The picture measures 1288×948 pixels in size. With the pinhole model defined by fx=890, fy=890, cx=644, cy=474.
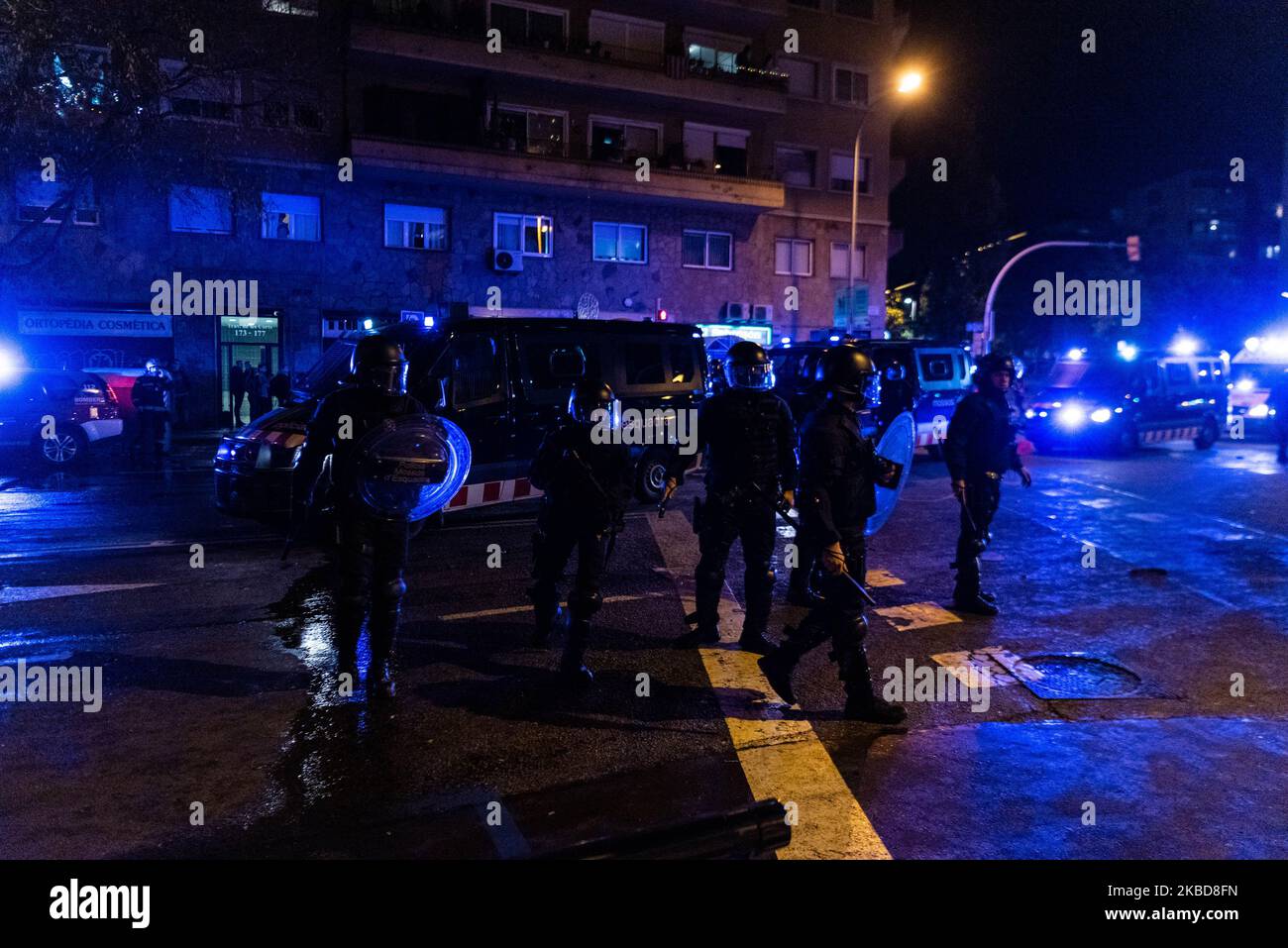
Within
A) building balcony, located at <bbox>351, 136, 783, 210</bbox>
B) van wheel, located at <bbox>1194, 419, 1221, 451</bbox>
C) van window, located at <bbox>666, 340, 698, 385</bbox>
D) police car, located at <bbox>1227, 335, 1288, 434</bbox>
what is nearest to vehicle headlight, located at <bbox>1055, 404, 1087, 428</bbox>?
van wheel, located at <bbox>1194, 419, 1221, 451</bbox>

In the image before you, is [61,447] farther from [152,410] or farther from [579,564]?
[579,564]

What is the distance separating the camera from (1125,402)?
64.2ft

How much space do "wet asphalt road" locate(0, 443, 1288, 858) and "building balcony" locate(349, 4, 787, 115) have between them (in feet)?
63.3

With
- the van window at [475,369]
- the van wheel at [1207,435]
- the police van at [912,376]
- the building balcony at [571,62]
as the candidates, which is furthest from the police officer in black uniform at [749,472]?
the building balcony at [571,62]

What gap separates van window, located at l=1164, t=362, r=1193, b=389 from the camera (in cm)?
2067

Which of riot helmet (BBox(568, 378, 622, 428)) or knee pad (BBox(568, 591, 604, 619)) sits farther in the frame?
riot helmet (BBox(568, 378, 622, 428))

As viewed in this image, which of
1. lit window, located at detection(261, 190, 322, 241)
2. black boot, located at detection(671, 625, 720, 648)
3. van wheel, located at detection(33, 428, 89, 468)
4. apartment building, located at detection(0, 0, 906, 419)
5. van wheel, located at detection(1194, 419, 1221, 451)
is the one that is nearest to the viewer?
black boot, located at detection(671, 625, 720, 648)

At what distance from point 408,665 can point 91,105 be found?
1579cm

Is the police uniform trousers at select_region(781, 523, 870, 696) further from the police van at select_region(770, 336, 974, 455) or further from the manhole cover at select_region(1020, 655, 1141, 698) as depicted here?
the police van at select_region(770, 336, 974, 455)

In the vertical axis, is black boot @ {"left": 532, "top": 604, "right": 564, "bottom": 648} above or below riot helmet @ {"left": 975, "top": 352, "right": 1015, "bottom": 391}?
below

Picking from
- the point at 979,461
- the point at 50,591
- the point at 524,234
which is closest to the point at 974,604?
the point at 979,461

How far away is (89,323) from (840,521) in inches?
918
